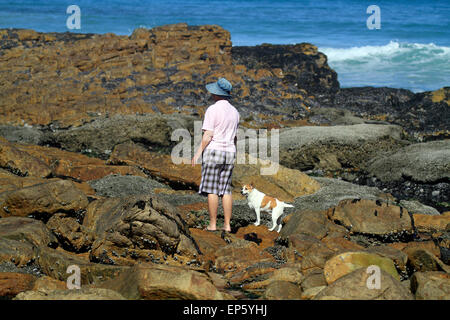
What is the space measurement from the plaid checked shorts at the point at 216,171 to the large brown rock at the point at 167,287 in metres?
3.25

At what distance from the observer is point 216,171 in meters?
8.03

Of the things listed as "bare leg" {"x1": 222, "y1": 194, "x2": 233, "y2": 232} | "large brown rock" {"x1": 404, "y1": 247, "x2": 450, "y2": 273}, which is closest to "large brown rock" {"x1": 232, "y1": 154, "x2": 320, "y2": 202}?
"bare leg" {"x1": 222, "y1": 194, "x2": 233, "y2": 232}

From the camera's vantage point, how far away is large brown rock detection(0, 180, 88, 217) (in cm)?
761

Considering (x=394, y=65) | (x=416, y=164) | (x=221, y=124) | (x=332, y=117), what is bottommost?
(x=416, y=164)

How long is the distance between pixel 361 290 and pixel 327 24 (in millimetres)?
60420

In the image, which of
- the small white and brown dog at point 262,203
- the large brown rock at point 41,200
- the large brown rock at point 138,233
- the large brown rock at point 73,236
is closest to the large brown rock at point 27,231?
the large brown rock at point 73,236

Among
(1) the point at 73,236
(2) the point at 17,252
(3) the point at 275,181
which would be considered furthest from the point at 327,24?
(2) the point at 17,252

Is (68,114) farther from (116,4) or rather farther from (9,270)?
(116,4)

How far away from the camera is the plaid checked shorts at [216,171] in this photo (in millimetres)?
7965

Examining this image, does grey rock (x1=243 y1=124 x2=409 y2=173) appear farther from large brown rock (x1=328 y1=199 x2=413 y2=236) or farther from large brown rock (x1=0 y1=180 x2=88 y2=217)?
large brown rock (x1=0 y1=180 x2=88 y2=217)

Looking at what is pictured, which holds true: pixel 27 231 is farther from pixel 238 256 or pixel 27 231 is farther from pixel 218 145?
pixel 218 145

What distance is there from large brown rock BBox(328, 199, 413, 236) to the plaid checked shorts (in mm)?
2303

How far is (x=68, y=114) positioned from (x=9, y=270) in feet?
44.6

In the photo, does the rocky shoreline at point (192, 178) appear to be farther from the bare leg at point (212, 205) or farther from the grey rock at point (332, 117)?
the bare leg at point (212, 205)
